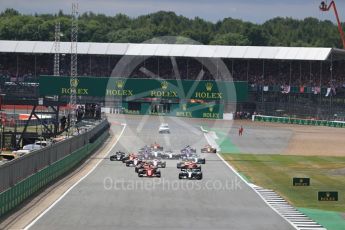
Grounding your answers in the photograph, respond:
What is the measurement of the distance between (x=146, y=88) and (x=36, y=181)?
321ft

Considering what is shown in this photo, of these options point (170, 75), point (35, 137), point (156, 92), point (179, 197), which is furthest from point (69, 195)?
point (170, 75)

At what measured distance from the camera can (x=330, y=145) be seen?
318 ft

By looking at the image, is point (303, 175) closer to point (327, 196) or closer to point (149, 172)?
point (149, 172)

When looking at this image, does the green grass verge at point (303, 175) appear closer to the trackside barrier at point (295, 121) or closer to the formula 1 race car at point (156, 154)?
the formula 1 race car at point (156, 154)

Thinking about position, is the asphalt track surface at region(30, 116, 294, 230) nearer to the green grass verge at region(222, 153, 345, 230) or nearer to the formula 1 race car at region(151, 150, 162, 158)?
the green grass verge at region(222, 153, 345, 230)

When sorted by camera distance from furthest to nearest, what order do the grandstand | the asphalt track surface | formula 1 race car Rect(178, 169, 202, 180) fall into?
1. the grandstand
2. formula 1 race car Rect(178, 169, 202, 180)
3. the asphalt track surface

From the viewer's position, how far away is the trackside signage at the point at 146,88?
142m

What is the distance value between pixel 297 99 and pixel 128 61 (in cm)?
3328

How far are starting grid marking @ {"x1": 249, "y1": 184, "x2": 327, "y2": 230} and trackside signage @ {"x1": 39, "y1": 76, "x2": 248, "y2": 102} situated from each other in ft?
293

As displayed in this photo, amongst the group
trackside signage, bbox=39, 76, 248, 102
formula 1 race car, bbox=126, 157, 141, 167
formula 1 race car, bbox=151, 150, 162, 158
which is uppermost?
trackside signage, bbox=39, 76, 248, 102

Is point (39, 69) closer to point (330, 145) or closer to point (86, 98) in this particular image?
point (86, 98)

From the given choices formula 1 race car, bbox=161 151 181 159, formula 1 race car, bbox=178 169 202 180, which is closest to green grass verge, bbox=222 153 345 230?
formula 1 race car, bbox=178 169 202 180

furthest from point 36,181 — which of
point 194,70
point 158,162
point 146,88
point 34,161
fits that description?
point 194,70

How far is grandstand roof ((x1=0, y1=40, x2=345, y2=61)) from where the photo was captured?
481 ft
